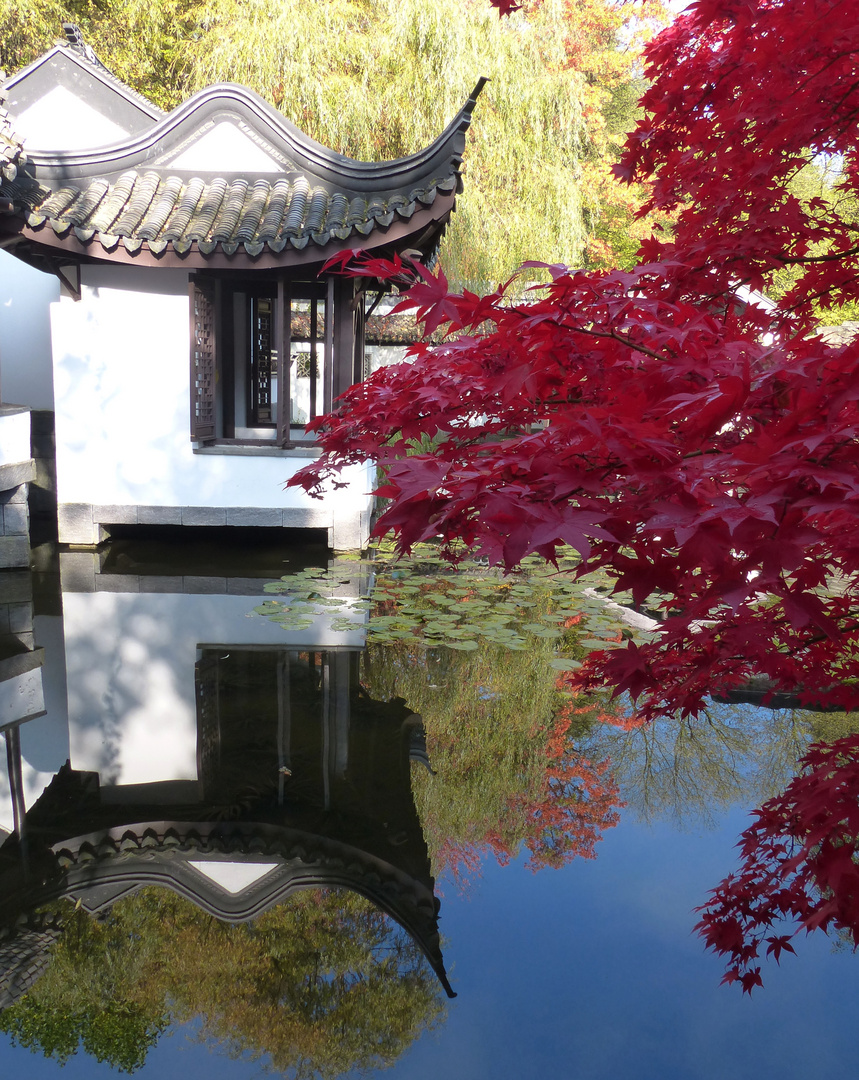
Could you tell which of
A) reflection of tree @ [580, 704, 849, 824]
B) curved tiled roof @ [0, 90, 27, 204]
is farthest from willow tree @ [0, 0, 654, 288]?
reflection of tree @ [580, 704, 849, 824]

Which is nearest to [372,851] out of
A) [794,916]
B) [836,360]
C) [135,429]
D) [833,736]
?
[794,916]

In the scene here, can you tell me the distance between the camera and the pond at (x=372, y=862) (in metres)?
2.04

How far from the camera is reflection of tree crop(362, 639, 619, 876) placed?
2891mm

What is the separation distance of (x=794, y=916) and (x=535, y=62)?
12.0 m

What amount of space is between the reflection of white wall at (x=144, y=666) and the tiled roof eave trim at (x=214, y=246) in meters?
2.61

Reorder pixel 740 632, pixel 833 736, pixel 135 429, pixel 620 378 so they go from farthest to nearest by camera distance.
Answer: pixel 135 429, pixel 833 736, pixel 740 632, pixel 620 378

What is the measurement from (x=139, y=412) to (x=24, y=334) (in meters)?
4.69

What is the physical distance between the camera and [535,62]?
37.5 feet

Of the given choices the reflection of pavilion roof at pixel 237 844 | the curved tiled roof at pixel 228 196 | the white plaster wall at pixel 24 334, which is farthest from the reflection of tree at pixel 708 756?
the white plaster wall at pixel 24 334

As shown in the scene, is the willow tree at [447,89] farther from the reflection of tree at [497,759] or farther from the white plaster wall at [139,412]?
the reflection of tree at [497,759]

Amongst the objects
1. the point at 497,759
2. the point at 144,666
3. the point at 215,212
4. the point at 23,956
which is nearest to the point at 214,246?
the point at 215,212

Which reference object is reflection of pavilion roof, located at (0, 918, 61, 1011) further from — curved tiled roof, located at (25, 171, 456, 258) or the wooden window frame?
curved tiled roof, located at (25, 171, 456, 258)

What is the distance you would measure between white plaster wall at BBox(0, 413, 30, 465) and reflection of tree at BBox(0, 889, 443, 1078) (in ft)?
14.9

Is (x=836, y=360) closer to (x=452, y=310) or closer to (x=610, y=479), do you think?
(x=610, y=479)
